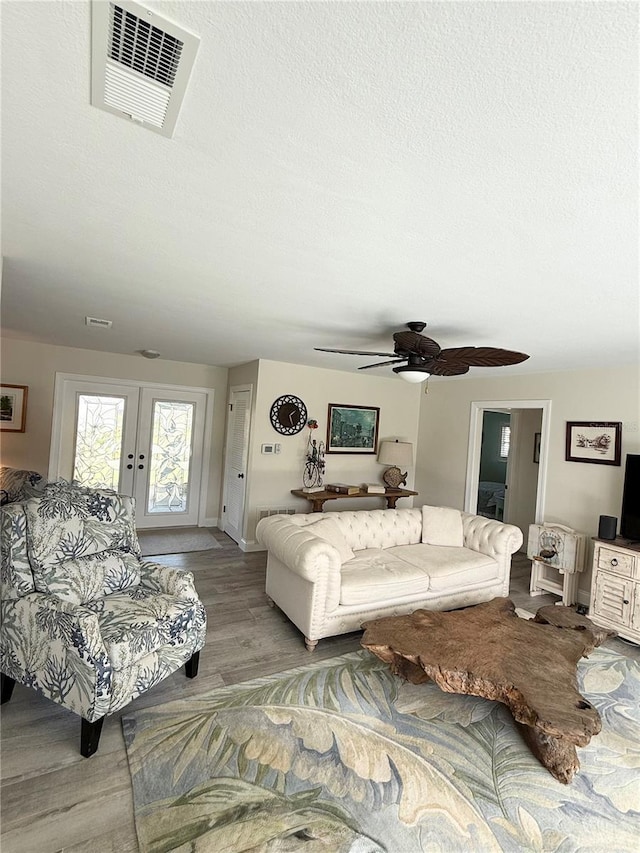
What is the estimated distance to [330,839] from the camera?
165 cm

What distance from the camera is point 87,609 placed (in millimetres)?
2168

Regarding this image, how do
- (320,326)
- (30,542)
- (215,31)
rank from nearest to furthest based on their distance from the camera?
(215,31)
(30,542)
(320,326)

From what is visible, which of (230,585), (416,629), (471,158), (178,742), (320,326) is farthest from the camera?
(230,585)

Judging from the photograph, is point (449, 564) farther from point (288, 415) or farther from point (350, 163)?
point (350, 163)

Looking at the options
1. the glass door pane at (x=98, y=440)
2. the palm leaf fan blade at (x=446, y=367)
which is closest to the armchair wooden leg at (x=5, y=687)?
the palm leaf fan blade at (x=446, y=367)

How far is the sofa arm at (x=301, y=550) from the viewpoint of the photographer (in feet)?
9.53

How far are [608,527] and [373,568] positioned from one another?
7.18 ft

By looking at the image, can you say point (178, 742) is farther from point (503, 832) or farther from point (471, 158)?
point (471, 158)

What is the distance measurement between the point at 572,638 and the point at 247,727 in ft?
6.69

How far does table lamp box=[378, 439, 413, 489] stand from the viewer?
18.4ft

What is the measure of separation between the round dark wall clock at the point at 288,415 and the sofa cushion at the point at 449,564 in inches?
81.1

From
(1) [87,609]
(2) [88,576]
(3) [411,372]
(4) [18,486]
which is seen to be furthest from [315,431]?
(1) [87,609]

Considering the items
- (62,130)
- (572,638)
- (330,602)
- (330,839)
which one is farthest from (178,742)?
(62,130)

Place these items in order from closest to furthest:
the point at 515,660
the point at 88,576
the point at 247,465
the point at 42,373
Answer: the point at 515,660, the point at 88,576, the point at 42,373, the point at 247,465
